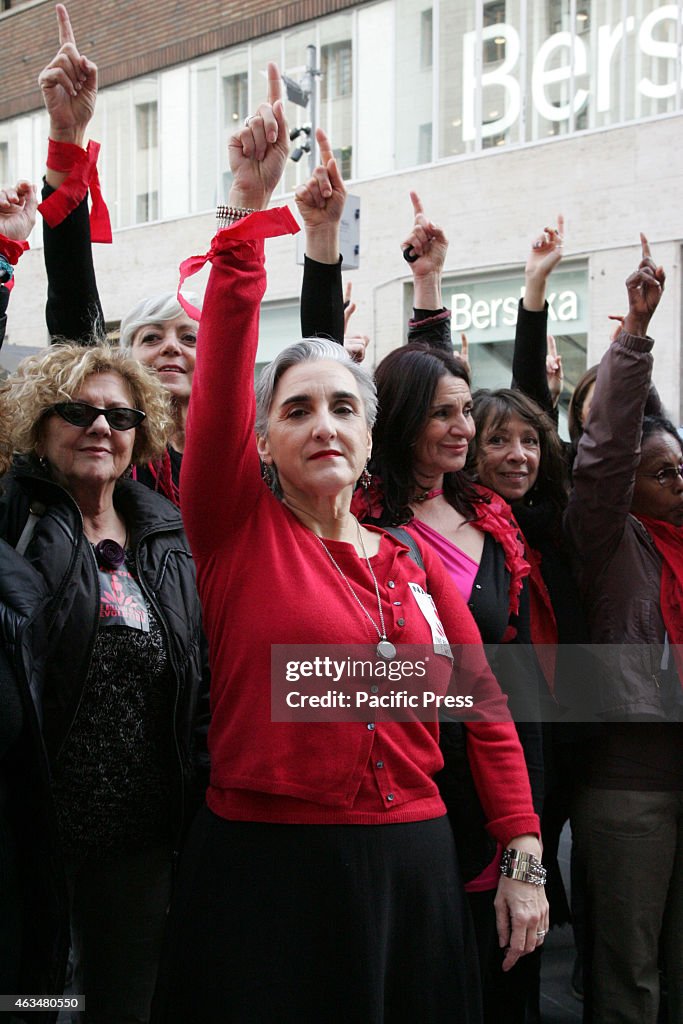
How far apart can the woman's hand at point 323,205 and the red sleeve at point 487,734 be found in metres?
1.01

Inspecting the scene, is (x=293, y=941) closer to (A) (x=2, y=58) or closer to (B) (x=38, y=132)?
(B) (x=38, y=132)

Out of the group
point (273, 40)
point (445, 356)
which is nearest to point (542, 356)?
point (445, 356)

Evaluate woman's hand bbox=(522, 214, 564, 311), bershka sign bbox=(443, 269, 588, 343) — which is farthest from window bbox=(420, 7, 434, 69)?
woman's hand bbox=(522, 214, 564, 311)

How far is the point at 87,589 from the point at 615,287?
33.8 ft

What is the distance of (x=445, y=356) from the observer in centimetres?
277

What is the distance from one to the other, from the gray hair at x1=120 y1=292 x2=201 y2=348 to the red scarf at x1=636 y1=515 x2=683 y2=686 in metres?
1.46

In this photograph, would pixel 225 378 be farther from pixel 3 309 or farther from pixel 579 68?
pixel 579 68

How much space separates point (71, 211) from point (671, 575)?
6.08 feet

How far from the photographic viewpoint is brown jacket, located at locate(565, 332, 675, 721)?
264 cm

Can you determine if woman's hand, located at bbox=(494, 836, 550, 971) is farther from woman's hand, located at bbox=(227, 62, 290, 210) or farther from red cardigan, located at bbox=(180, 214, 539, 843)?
woman's hand, located at bbox=(227, 62, 290, 210)

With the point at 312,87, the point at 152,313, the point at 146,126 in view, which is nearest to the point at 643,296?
the point at 152,313

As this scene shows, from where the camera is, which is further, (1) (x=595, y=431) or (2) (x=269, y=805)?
(1) (x=595, y=431)

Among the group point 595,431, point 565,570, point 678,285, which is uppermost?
point 678,285

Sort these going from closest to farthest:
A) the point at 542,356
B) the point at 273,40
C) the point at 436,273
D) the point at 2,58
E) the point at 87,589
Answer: the point at 87,589
the point at 436,273
the point at 542,356
the point at 273,40
the point at 2,58
